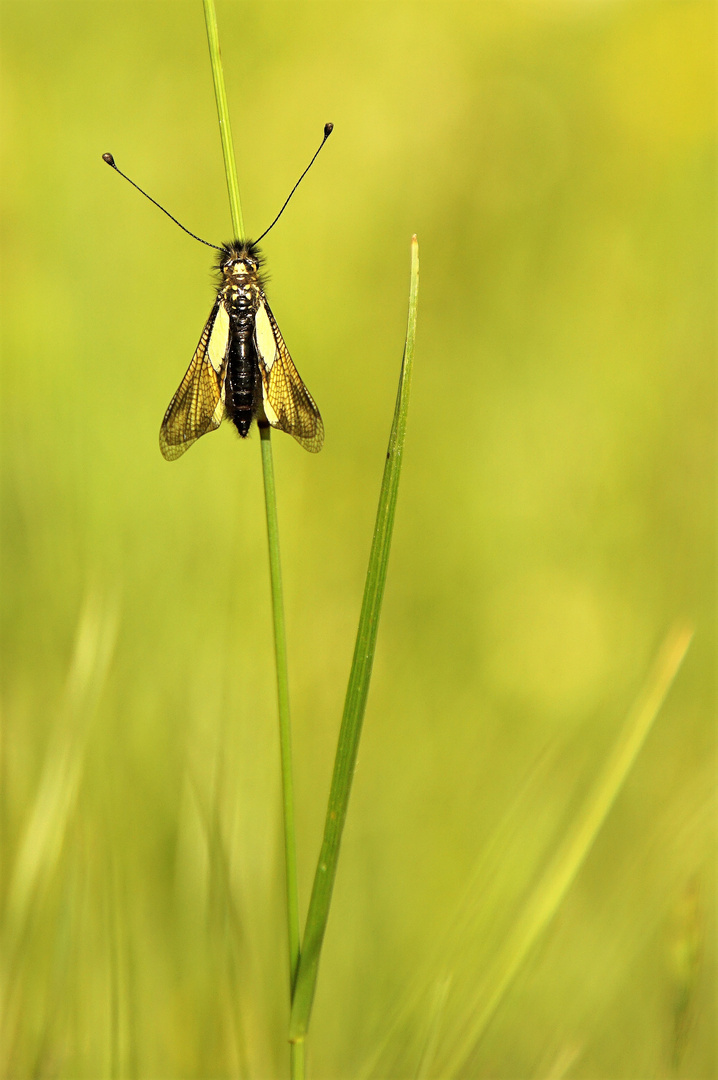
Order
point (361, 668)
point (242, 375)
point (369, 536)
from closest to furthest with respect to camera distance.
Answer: point (361, 668), point (242, 375), point (369, 536)

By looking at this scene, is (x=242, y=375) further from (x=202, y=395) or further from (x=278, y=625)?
(x=278, y=625)

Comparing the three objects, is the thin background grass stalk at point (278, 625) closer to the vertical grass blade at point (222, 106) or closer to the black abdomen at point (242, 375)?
the vertical grass blade at point (222, 106)

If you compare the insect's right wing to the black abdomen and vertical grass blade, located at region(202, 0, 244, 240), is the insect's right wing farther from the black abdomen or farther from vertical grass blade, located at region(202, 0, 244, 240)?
vertical grass blade, located at region(202, 0, 244, 240)

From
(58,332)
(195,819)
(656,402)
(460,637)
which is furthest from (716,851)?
(58,332)

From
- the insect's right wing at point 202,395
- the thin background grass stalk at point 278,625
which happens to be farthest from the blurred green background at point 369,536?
the insect's right wing at point 202,395

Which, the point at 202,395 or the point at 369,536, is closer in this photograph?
the point at 202,395

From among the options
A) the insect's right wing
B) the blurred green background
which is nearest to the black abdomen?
the insect's right wing

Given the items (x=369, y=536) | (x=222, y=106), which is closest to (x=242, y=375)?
(x=222, y=106)
